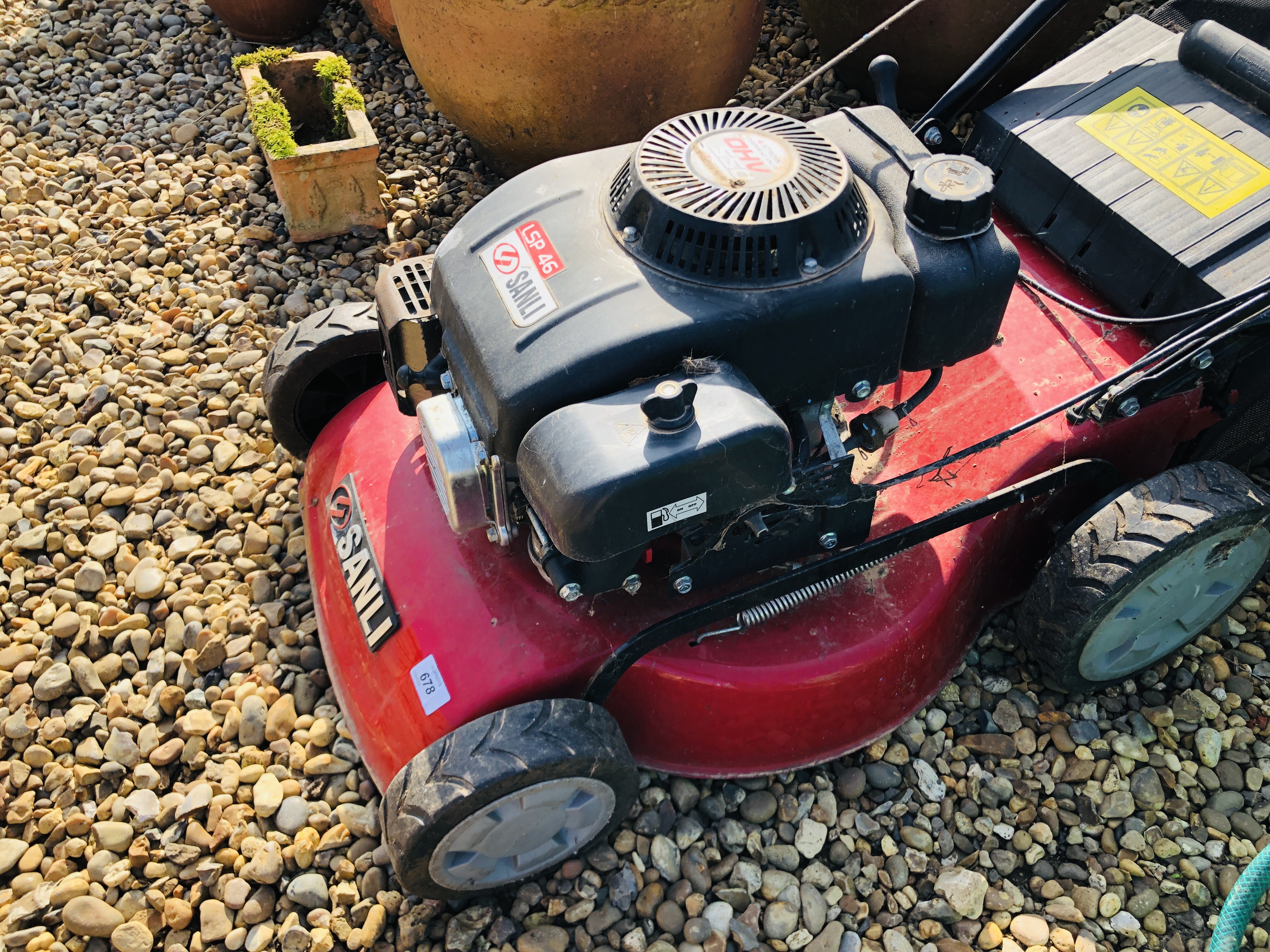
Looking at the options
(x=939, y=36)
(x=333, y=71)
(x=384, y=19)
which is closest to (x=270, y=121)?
(x=333, y=71)

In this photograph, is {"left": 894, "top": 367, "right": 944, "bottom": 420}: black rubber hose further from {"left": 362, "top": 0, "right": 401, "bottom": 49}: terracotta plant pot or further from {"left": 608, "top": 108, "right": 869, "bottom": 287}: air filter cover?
{"left": 362, "top": 0, "right": 401, "bottom": 49}: terracotta plant pot

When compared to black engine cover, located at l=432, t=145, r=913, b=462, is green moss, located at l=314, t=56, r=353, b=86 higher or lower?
lower

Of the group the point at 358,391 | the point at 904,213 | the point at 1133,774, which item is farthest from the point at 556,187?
the point at 1133,774

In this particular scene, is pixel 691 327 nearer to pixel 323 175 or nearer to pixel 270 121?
pixel 323 175

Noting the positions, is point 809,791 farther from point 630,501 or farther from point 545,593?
point 630,501

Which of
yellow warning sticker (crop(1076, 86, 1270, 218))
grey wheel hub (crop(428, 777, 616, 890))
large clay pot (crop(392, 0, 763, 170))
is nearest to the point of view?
grey wheel hub (crop(428, 777, 616, 890))

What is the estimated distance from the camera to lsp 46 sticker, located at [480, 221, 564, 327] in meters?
1.67

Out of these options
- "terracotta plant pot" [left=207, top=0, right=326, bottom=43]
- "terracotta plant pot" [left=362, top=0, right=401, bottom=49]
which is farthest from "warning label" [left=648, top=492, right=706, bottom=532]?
"terracotta plant pot" [left=207, top=0, right=326, bottom=43]

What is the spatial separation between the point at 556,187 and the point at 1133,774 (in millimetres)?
1648

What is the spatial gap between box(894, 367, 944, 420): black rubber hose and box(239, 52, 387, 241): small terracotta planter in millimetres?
1966

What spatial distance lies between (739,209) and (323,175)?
2054 mm

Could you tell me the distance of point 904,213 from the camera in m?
1.77

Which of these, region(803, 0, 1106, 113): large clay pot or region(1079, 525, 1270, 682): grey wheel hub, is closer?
region(1079, 525, 1270, 682): grey wheel hub

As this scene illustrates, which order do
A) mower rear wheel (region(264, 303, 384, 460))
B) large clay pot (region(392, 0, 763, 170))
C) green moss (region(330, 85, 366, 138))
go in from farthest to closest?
1. green moss (region(330, 85, 366, 138))
2. large clay pot (region(392, 0, 763, 170))
3. mower rear wheel (region(264, 303, 384, 460))
